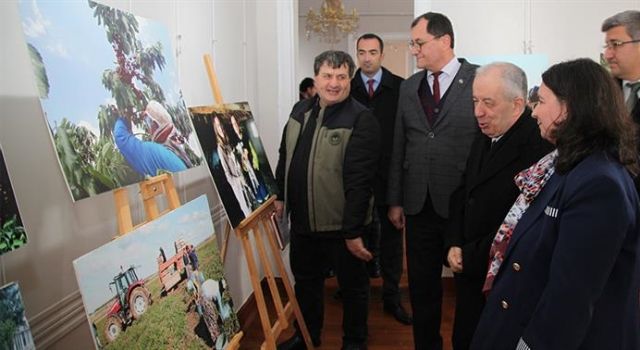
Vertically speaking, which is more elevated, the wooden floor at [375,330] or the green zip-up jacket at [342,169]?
the green zip-up jacket at [342,169]

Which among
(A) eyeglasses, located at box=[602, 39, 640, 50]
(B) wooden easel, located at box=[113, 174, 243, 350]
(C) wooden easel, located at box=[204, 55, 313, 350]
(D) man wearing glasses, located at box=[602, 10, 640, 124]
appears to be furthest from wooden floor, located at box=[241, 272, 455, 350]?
(A) eyeglasses, located at box=[602, 39, 640, 50]

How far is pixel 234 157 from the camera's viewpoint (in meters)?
2.26

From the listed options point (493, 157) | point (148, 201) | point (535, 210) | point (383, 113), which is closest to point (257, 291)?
point (148, 201)

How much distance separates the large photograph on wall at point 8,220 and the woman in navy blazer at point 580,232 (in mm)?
1207

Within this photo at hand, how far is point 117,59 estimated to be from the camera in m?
1.46

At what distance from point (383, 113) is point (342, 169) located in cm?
96

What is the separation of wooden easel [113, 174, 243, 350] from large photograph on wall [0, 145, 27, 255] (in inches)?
13.3

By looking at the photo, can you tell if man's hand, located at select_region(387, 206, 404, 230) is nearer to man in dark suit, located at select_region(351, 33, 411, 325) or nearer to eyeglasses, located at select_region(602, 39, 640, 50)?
man in dark suit, located at select_region(351, 33, 411, 325)

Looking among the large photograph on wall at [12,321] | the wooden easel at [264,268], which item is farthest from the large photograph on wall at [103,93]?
the wooden easel at [264,268]

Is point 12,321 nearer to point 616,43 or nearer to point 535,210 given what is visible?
point 535,210

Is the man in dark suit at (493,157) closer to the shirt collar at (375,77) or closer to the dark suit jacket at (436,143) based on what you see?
the dark suit jacket at (436,143)

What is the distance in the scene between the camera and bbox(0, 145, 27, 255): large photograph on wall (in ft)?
3.22

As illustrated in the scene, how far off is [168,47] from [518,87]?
49.3 inches

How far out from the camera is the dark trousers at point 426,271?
7.77 feet
